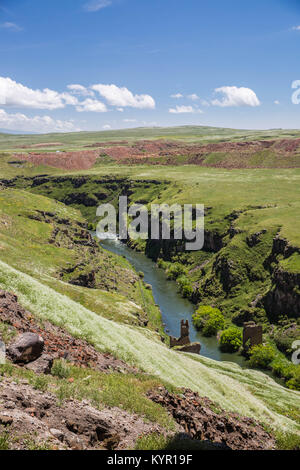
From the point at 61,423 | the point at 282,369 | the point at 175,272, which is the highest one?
the point at 61,423

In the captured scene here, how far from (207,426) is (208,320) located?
78.4 m

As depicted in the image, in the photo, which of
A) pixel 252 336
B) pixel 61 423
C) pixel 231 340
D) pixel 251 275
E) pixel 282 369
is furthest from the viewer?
pixel 251 275

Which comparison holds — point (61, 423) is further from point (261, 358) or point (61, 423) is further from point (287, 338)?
point (287, 338)

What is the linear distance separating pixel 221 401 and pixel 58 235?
374 feet

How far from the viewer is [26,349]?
19.4m

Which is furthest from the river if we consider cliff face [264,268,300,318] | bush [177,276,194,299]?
cliff face [264,268,300,318]

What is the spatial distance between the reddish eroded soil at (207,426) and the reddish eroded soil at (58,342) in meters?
4.86

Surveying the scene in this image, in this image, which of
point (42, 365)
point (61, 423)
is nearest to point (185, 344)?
point (42, 365)

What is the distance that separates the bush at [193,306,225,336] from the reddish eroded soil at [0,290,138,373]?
71.2 metres

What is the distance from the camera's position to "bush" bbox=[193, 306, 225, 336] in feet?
311

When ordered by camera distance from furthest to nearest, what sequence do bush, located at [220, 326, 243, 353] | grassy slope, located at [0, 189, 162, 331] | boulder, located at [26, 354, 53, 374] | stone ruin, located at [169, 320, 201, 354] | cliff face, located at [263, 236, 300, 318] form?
cliff face, located at [263, 236, 300, 318]
bush, located at [220, 326, 243, 353]
grassy slope, located at [0, 189, 162, 331]
stone ruin, located at [169, 320, 201, 354]
boulder, located at [26, 354, 53, 374]

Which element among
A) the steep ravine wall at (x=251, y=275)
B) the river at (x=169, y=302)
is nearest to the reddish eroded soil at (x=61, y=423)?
the river at (x=169, y=302)

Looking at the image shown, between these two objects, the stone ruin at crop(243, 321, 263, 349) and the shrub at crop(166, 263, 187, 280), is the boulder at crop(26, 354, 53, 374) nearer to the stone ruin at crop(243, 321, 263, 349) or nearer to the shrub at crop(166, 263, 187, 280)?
the stone ruin at crop(243, 321, 263, 349)

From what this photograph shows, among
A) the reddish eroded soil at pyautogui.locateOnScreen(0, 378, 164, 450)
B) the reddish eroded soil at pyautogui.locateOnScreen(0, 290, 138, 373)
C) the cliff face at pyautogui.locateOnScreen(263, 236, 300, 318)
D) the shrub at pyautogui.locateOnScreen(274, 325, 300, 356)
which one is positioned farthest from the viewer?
the cliff face at pyautogui.locateOnScreen(263, 236, 300, 318)
